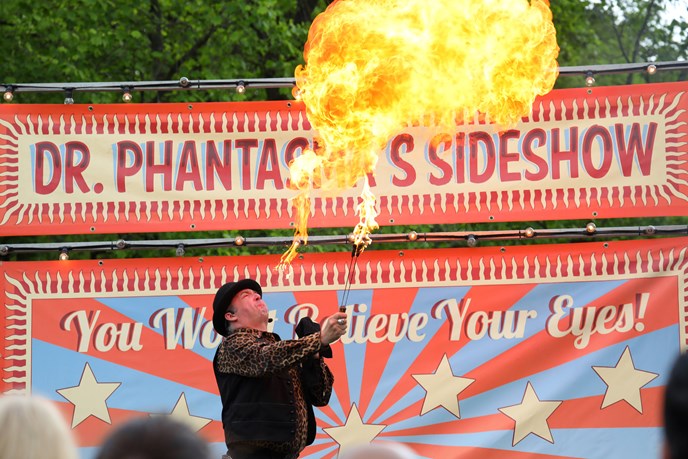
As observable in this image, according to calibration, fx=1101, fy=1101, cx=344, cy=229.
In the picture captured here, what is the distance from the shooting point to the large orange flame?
707cm

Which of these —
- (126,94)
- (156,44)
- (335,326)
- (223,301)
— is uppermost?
(156,44)

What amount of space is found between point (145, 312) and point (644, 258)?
11.1 feet

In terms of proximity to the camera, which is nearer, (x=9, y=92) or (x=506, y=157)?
(x=506, y=157)

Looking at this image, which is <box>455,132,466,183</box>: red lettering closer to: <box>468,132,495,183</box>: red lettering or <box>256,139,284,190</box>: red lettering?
<box>468,132,495,183</box>: red lettering

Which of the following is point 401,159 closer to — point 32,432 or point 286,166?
point 286,166

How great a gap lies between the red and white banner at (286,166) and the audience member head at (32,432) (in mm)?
4872

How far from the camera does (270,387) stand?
6.27m

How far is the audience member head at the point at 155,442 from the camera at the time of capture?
2400 mm

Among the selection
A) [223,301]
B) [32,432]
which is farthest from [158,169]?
[32,432]

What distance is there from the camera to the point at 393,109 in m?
7.17

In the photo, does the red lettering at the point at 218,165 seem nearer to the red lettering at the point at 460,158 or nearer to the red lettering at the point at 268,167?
the red lettering at the point at 268,167

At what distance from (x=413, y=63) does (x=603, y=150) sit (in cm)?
146

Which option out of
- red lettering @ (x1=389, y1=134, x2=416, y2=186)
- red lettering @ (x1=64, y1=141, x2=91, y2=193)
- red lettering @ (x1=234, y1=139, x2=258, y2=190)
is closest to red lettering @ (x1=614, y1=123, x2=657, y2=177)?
red lettering @ (x1=389, y1=134, x2=416, y2=186)

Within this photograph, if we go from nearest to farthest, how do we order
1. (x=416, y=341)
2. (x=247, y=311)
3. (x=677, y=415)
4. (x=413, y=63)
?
(x=677, y=415), (x=247, y=311), (x=413, y=63), (x=416, y=341)
